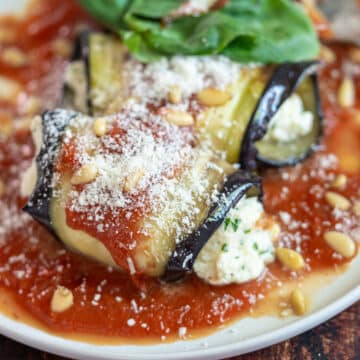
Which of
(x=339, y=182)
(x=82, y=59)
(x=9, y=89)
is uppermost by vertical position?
(x=82, y=59)

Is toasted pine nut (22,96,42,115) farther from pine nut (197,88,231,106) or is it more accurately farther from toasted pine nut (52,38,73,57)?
pine nut (197,88,231,106)

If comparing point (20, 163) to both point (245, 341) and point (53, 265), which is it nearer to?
point (53, 265)

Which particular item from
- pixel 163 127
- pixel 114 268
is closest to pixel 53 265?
pixel 114 268

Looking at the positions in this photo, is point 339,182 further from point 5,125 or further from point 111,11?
point 5,125

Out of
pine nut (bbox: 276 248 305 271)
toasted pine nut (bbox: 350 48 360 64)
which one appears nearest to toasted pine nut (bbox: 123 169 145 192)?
pine nut (bbox: 276 248 305 271)

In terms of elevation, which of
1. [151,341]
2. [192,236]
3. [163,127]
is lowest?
[151,341]

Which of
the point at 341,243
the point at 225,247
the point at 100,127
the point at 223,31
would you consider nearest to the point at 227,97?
the point at 223,31

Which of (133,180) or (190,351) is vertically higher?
(133,180)
